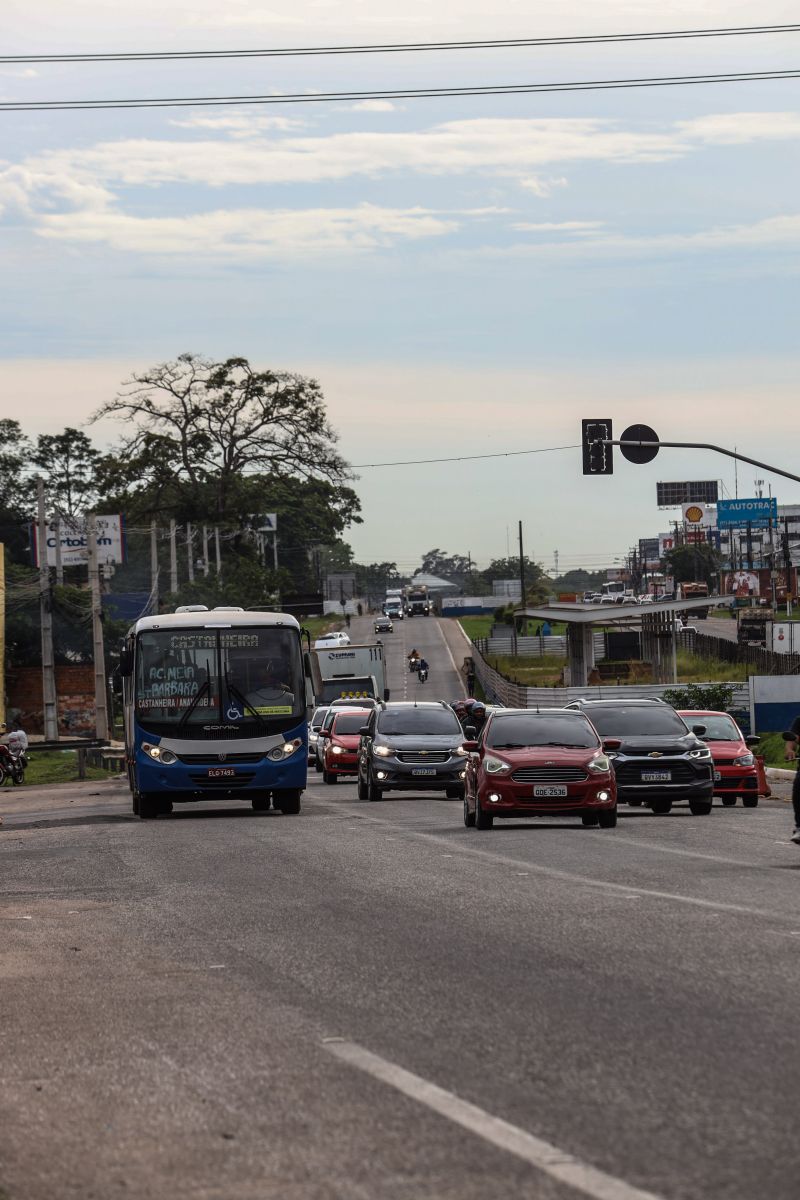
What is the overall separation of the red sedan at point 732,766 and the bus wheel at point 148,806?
29.3ft

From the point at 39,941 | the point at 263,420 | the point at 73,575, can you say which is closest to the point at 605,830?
the point at 39,941

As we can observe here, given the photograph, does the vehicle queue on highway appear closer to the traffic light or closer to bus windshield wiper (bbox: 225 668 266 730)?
bus windshield wiper (bbox: 225 668 266 730)

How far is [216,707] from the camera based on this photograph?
2714 cm

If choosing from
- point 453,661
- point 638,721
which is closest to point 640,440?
point 638,721

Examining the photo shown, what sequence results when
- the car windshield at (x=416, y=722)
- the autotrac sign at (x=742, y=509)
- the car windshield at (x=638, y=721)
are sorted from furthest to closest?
the autotrac sign at (x=742, y=509)
the car windshield at (x=416, y=722)
the car windshield at (x=638, y=721)

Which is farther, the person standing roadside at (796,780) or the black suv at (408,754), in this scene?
the black suv at (408,754)

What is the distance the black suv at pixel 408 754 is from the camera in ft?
102

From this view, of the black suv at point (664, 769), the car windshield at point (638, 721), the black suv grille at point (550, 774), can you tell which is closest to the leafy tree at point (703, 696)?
the car windshield at point (638, 721)

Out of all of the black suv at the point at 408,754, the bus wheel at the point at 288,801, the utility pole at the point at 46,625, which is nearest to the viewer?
the bus wheel at the point at 288,801

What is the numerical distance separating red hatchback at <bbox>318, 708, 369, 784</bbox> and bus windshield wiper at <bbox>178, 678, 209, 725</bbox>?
13.0m

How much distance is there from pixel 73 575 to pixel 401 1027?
105439 mm

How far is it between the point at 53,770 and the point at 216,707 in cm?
2536

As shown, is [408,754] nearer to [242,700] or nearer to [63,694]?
[242,700]

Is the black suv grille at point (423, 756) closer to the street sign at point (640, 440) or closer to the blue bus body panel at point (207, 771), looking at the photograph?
the blue bus body panel at point (207, 771)
